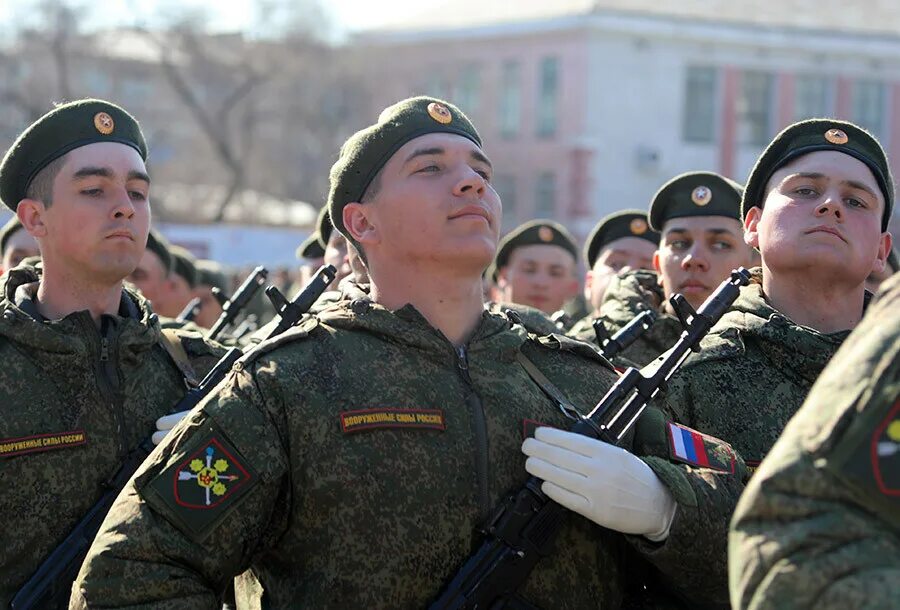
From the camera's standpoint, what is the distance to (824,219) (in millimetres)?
4086

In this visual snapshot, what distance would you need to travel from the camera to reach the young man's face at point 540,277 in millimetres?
8914

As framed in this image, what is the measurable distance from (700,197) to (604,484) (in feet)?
10.5

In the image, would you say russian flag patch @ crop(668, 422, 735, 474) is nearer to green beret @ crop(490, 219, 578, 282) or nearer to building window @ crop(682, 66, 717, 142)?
green beret @ crop(490, 219, 578, 282)

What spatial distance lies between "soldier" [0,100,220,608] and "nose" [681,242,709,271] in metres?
2.27

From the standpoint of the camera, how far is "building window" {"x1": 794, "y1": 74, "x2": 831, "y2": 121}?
36906 mm

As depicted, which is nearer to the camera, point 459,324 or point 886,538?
point 886,538

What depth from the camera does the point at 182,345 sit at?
4844 mm

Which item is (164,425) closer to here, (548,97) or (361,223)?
(361,223)

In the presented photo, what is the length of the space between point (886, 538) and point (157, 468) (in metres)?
1.80

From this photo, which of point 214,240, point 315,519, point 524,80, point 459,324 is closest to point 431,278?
point 459,324

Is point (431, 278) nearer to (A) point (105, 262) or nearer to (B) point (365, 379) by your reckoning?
(B) point (365, 379)

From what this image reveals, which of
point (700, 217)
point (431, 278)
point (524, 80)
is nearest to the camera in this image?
point (431, 278)

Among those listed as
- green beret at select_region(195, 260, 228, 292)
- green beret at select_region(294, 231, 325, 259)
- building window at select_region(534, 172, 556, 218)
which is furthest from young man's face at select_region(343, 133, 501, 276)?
building window at select_region(534, 172, 556, 218)

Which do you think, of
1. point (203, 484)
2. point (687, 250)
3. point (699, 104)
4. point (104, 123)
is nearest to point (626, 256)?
point (687, 250)
